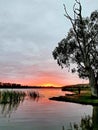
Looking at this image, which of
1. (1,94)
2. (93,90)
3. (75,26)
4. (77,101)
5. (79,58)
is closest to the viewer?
(1,94)

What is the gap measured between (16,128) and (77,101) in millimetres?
31352

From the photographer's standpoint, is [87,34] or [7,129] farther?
[87,34]

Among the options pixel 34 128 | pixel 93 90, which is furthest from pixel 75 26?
pixel 34 128

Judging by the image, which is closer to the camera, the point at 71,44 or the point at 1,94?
the point at 1,94

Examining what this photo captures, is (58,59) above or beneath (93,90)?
above

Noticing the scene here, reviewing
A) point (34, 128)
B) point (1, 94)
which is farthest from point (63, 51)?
point (34, 128)

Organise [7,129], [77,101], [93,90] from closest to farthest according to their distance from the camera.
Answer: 1. [7,129]
2. [77,101]
3. [93,90]

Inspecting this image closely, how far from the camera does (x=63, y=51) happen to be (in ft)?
222

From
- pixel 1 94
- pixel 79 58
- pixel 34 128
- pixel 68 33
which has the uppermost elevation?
pixel 68 33

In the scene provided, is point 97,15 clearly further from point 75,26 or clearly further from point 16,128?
point 16,128

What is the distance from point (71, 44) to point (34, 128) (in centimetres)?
4310

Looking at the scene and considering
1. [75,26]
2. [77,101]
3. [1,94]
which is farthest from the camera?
[75,26]

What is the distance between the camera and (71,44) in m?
66.3

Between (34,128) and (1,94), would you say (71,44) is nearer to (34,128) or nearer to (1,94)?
(1,94)
